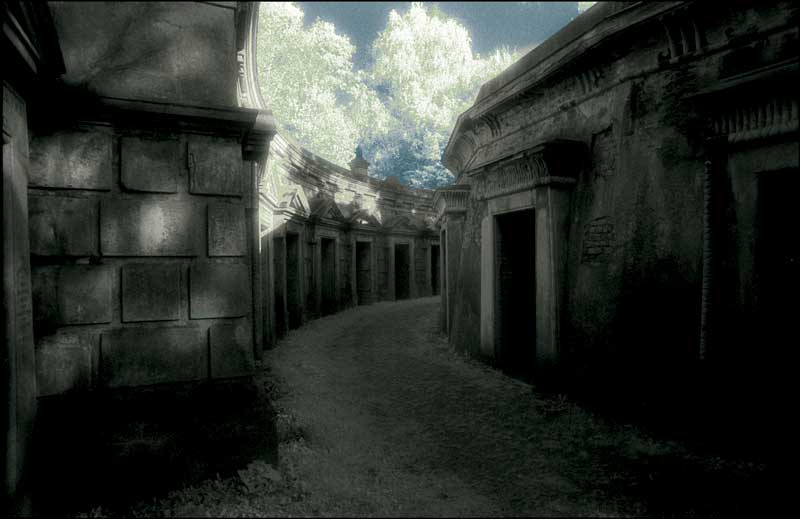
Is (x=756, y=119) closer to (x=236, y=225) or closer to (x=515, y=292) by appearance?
(x=515, y=292)

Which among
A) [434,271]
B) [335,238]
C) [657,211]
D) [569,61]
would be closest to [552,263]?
[657,211]

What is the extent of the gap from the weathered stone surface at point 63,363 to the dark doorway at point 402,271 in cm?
1482

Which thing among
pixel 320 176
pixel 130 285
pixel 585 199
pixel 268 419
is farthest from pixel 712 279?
pixel 320 176

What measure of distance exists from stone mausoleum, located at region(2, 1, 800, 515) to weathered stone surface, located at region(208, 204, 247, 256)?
0.05 ft

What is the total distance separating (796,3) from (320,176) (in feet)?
35.8

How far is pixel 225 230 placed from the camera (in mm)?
3008

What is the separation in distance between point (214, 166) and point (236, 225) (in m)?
0.42

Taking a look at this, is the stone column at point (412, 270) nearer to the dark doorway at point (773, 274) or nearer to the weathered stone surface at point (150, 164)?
the dark doorway at point (773, 274)

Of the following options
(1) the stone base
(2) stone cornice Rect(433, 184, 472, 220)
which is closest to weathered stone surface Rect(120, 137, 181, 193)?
(1) the stone base

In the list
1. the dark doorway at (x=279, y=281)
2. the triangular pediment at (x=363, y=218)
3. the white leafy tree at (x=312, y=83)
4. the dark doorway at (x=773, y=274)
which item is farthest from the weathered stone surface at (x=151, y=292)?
the triangular pediment at (x=363, y=218)

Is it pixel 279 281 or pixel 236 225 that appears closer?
pixel 236 225

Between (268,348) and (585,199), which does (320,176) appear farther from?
(585,199)

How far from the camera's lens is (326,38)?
1536 centimetres

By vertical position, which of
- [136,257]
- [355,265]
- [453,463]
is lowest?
[453,463]
